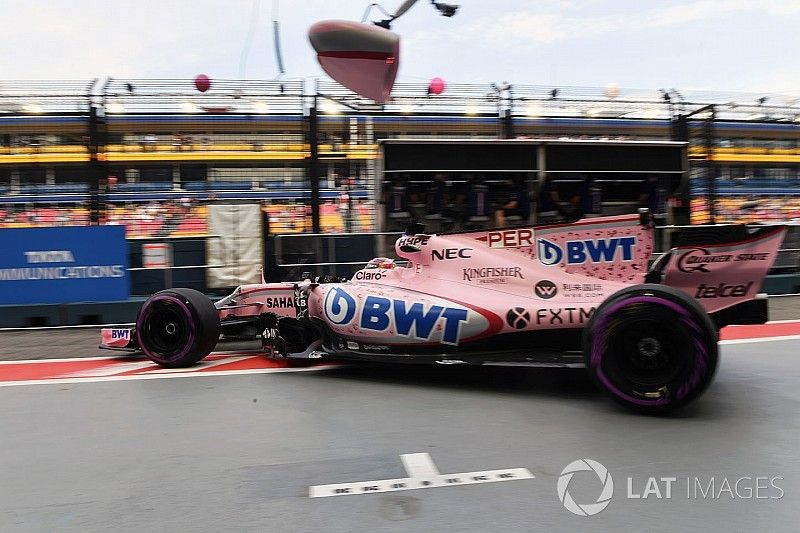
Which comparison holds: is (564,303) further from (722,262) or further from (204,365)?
(204,365)

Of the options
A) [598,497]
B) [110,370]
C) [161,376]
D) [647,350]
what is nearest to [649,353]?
[647,350]

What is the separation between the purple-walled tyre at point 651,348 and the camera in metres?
3.37

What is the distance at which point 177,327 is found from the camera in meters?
5.38

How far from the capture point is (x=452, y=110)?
33.1 feet

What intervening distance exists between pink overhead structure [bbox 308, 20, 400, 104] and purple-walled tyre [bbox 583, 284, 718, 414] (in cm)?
469

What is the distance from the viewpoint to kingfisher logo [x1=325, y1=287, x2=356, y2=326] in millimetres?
4637

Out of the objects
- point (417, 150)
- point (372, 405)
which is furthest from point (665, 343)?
point (417, 150)

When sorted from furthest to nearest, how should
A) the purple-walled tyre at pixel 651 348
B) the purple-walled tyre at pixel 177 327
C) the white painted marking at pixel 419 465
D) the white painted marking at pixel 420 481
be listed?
the purple-walled tyre at pixel 177 327 < the purple-walled tyre at pixel 651 348 < the white painted marking at pixel 419 465 < the white painted marking at pixel 420 481

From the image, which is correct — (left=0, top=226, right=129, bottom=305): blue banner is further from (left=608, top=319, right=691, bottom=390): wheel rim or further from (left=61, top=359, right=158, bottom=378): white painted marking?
(left=608, top=319, right=691, bottom=390): wheel rim

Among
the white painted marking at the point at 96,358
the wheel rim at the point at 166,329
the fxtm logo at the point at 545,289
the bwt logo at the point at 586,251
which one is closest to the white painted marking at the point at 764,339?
the bwt logo at the point at 586,251

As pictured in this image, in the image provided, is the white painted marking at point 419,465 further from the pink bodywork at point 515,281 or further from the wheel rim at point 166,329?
the wheel rim at point 166,329

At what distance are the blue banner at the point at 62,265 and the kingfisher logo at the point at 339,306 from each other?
5.36 metres

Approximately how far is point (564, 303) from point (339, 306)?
178 centimetres

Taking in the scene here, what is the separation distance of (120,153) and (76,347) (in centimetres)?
417
